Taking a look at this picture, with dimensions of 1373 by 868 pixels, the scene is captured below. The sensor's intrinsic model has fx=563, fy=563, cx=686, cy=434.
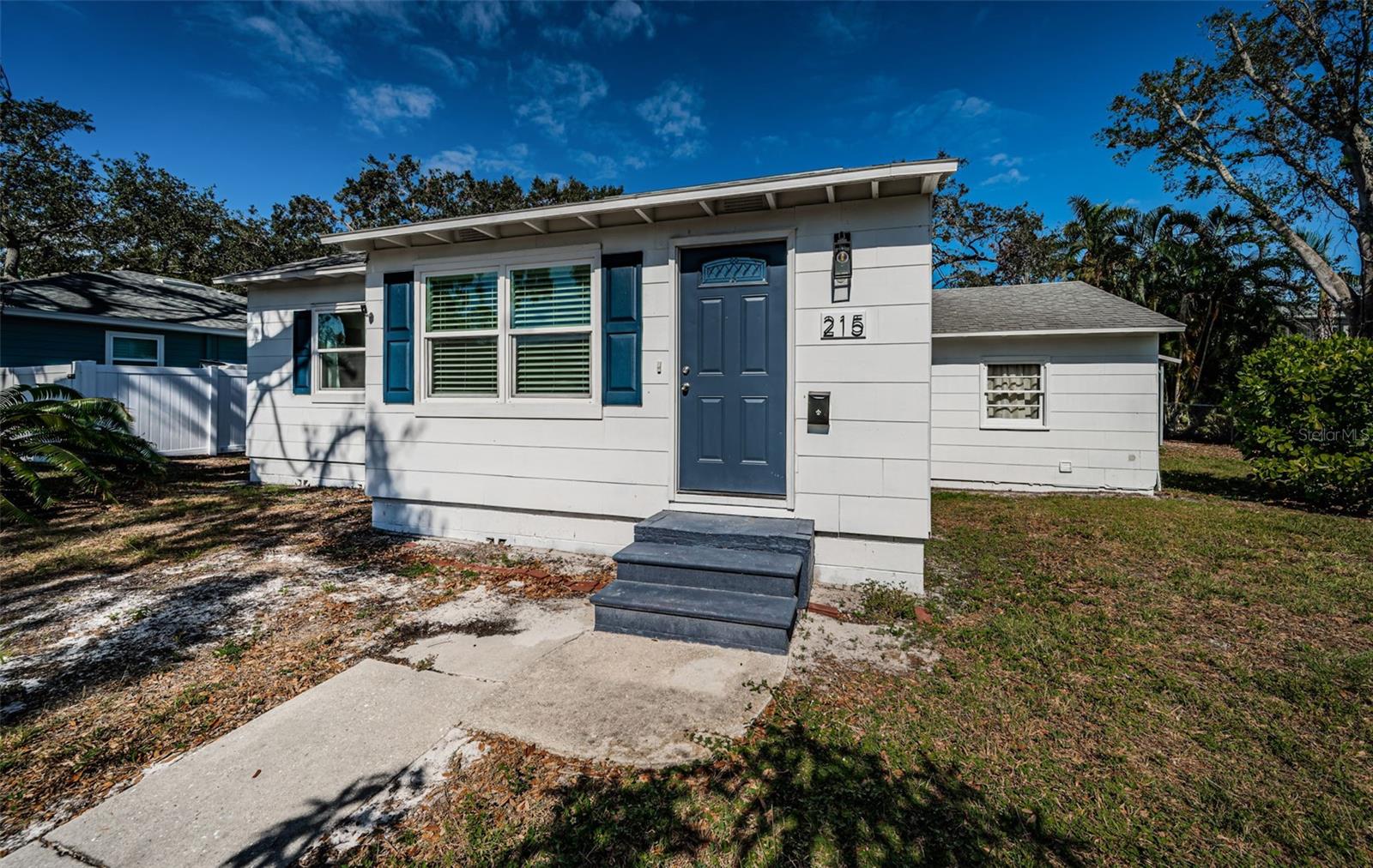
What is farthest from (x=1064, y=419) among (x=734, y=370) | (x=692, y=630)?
(x=692, y=630)

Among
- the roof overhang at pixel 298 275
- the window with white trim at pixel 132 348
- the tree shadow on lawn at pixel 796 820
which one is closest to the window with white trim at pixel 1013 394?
the tree shadow on lawn at pixel 796 820

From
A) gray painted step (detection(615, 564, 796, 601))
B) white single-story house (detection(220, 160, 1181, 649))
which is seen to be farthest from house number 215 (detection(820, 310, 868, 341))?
gray painted step (detection(615, 564, 796, 601))

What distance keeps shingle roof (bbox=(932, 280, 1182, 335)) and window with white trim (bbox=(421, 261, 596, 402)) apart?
6.09 metres

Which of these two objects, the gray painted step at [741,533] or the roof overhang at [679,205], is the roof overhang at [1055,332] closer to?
the roof overhang at [679,205]

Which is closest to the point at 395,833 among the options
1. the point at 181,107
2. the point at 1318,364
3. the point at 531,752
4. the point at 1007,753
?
the point at 531,752

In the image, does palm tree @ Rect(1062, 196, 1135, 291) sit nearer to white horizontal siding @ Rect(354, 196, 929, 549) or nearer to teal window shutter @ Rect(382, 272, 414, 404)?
white horizontal siding @ Rect(354, 196, 929, 549)

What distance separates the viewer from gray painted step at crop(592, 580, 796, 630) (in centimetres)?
315

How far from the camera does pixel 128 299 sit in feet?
41.0

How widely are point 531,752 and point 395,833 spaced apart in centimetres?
53

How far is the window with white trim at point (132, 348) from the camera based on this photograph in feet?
38.4

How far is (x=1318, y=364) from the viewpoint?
698 cm

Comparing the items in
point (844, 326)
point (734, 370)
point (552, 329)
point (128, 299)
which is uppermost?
point (128, 299)

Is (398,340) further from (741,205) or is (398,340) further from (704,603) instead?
(704,603)

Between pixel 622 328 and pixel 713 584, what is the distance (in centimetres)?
225
